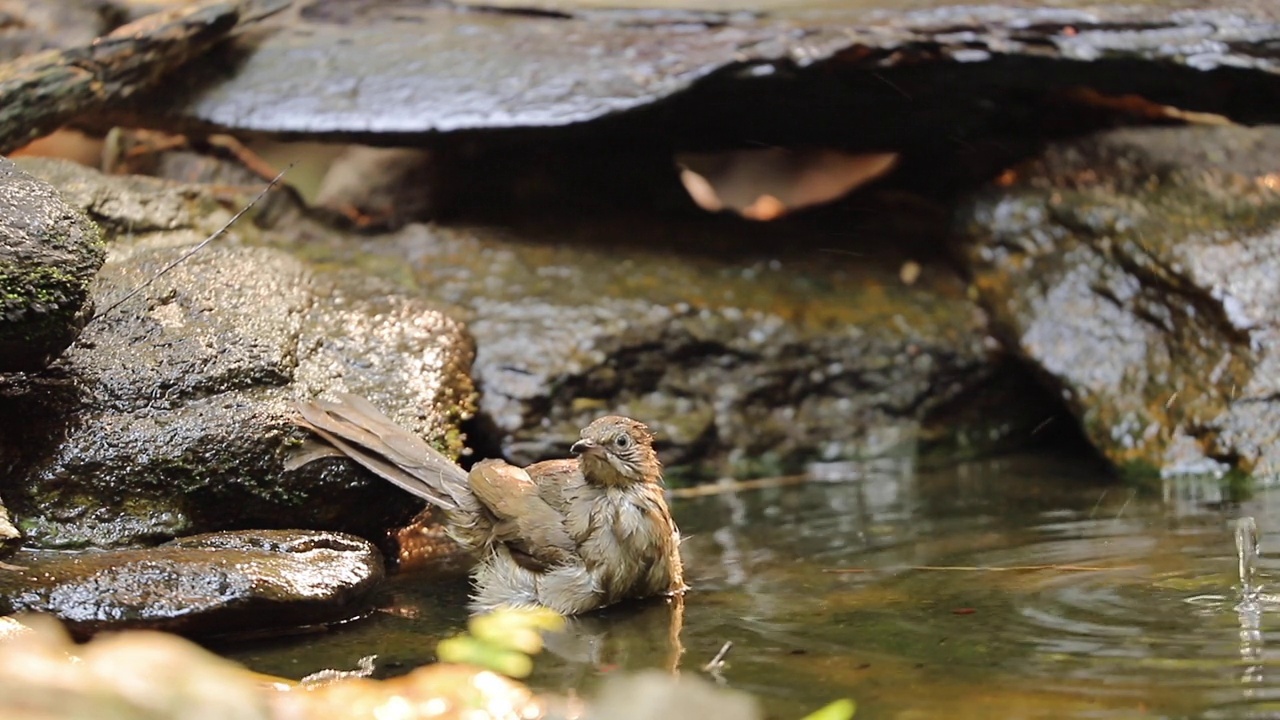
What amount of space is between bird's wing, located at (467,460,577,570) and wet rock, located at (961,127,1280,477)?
3.26 m

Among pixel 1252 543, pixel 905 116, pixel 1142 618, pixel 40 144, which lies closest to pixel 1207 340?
pixel 905 116

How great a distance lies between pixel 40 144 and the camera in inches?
281

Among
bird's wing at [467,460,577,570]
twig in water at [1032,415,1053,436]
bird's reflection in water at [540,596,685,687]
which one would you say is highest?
bird's wing at [467,460,577,570]

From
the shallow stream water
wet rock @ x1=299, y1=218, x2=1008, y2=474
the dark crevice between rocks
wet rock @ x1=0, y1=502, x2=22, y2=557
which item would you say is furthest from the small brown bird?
the dark crevice between rocks

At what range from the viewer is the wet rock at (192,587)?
3410mm

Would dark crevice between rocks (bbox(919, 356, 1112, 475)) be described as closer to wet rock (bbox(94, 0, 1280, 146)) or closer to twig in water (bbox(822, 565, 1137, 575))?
wet rock (bbox(94, 0, 1280, 146))

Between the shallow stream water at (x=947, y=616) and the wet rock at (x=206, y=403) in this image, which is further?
the wet rock at (x=206, y=403)

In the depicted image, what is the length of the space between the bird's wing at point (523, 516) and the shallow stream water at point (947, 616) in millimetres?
271

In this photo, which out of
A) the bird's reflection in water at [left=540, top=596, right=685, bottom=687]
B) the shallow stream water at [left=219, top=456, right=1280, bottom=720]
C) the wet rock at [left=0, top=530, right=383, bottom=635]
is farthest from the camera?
the wet rock at [left=0, top=530, right=383, bottom=635]

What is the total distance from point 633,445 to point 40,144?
4.98 m

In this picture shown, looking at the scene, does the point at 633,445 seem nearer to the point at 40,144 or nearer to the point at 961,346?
the point at 961,346

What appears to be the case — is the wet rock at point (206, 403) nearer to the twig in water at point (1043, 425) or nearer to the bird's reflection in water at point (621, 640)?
the bird's reflection in water at point (621, 640)

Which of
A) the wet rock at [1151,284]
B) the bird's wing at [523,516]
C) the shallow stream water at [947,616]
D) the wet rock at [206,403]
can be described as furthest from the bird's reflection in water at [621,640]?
the wet rock at [1151,284]

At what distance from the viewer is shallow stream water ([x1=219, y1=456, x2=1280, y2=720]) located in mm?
2715
